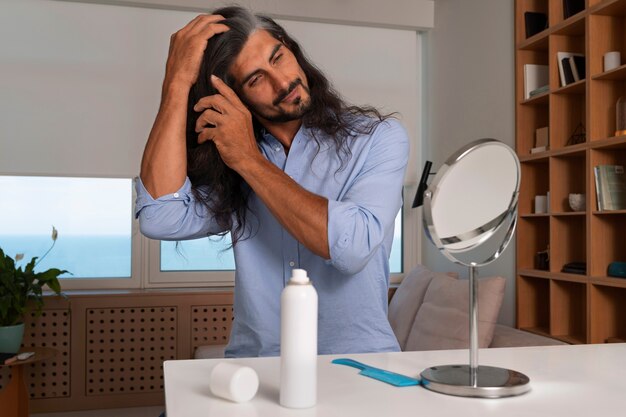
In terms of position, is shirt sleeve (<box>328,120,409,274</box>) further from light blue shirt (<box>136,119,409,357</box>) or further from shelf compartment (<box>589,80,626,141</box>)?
shelf compartment (<box>589,80,626,141</box>)

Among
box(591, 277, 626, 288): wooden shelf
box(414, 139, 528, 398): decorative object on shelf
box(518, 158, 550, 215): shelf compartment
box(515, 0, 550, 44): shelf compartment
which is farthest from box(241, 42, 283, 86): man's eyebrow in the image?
box(515, 0, 550, 44): shelf compartment

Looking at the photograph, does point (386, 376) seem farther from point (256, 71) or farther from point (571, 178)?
point (571, 178)

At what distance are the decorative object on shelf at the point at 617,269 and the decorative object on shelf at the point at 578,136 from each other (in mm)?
654

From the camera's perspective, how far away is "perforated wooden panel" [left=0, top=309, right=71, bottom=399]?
12.9 ft

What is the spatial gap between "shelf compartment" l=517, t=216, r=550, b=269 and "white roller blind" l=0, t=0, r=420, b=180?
2.37 metres

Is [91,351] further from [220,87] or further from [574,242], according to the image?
[220,87]

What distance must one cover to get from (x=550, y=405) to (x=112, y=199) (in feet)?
12.7

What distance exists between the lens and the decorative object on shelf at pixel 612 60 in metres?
2.97

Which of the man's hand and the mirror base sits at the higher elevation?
the man's hand

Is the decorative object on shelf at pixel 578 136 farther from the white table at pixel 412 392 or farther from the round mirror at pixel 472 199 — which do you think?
the round mirror at pixel 472 199

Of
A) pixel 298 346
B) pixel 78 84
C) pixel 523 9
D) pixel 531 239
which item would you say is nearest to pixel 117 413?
pixel 78 84

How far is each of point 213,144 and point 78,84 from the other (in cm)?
312

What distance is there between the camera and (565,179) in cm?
340

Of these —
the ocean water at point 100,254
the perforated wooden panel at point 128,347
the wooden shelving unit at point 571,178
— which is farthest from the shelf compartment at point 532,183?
the perforated wooden panel at point 128,347
